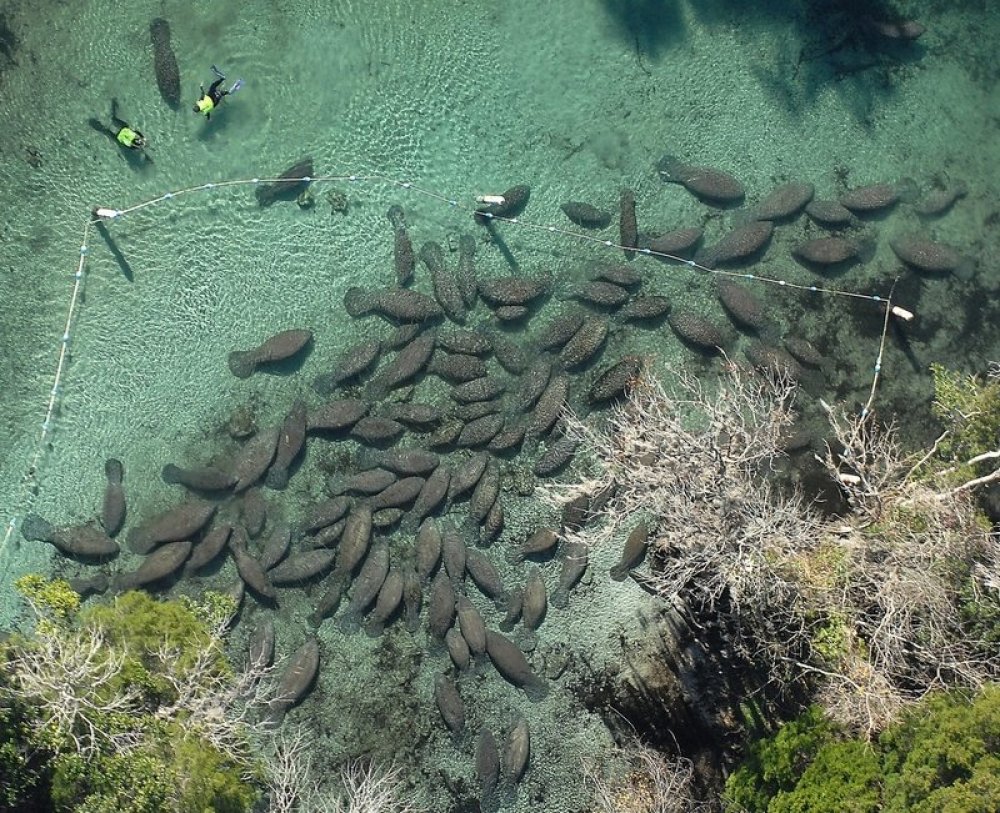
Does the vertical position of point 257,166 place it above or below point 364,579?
above

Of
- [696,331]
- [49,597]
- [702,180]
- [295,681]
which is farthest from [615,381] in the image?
[49,597]

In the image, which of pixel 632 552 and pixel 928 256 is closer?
pixel 632 552

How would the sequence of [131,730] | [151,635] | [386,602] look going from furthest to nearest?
[386,602] < [151,635] < [131,730]

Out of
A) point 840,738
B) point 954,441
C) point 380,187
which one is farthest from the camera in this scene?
point 380,187

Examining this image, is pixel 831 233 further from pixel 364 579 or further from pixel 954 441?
pixel 364 579

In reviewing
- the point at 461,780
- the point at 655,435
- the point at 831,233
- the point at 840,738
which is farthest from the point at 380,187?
the point at 840,738

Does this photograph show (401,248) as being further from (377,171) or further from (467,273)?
(377,171)

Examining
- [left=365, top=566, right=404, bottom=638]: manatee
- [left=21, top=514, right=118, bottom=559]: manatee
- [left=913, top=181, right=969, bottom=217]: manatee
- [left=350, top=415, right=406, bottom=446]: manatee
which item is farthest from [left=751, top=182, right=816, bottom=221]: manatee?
[left=21, top=514, right=118, bottom=559]: manatee
